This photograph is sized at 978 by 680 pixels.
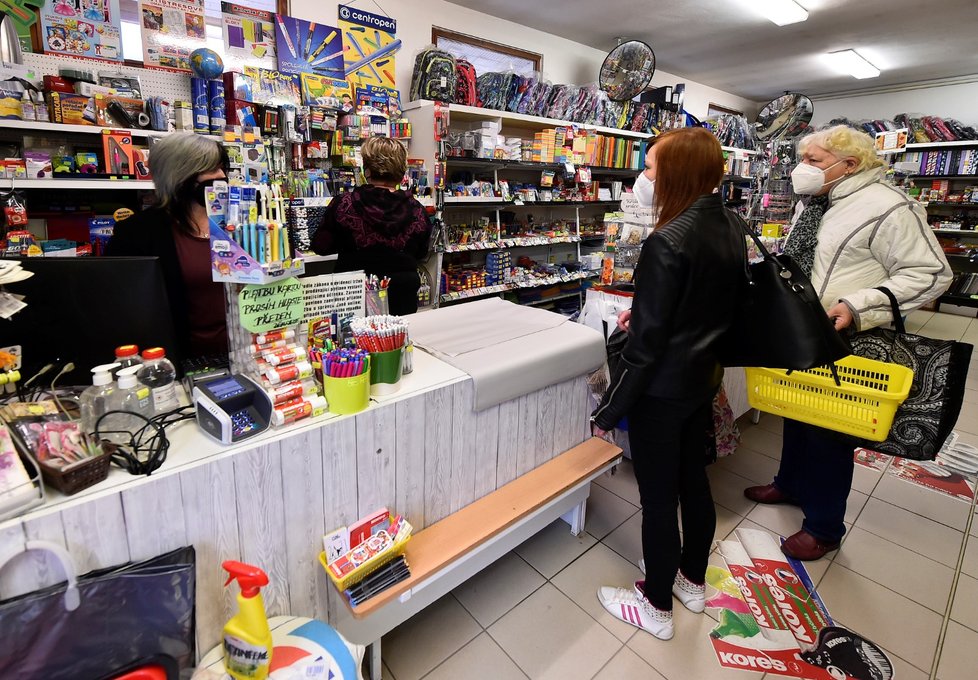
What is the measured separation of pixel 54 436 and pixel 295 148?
106 inches

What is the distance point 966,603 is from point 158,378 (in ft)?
10.1

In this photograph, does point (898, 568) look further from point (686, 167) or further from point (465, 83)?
point (465, 83)

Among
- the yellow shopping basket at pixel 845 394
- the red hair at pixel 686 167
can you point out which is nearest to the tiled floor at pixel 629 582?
the yellow shopping basket at pixel 845 394

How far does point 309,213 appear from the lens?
3209 mm

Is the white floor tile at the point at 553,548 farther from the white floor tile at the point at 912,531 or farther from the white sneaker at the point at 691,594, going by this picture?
the white floor tile at the point at 912,531

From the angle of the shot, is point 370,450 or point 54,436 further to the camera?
point 370,450

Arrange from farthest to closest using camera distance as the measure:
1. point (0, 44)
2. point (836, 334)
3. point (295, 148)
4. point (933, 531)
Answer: point (295, 148)
point (933, 531)
point (0, 44)
point (836, 334)

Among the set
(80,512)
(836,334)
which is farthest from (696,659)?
(80,512)

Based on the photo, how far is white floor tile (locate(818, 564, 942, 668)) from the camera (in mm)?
1908

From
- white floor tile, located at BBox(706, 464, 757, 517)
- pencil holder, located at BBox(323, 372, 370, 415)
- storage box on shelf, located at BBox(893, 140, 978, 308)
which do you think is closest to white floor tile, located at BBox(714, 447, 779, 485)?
white floor tile, located at BBox(706, 464, 757, 517)

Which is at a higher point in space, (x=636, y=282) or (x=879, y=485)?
(x=636, y=282)

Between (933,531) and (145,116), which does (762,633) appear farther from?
(145,116)

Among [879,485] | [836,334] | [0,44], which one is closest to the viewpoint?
[836,334]

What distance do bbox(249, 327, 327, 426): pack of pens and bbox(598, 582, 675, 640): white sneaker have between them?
1379 mm
